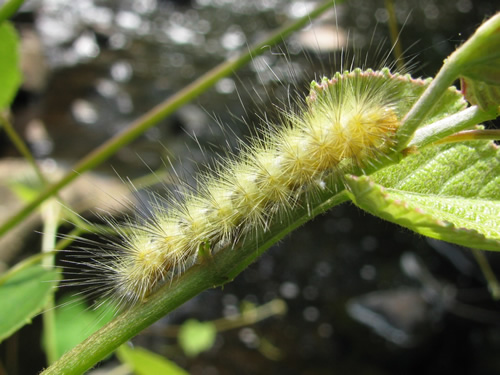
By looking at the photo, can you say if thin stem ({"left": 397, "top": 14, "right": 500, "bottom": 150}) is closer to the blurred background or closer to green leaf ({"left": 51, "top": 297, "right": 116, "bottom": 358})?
green leaf ({"left": 51, "top": 297, "right": 116, "bottom": 358})

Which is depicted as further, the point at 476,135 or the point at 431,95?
the point at 476,135

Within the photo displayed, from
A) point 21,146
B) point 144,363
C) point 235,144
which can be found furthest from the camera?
point 235,144

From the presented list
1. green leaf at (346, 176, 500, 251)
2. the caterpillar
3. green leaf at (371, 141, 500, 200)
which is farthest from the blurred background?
green leaf at (346, 176, 500, 251)

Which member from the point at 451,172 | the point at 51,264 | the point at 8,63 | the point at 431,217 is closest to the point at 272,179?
the point at 451,172

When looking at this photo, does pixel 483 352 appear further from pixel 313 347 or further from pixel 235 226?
pixel 235 226

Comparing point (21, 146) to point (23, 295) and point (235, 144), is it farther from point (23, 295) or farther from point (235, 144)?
point (235, 144)

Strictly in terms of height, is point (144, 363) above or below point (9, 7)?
below

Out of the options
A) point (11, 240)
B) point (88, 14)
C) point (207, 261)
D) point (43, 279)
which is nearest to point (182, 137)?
point (88, 14)
